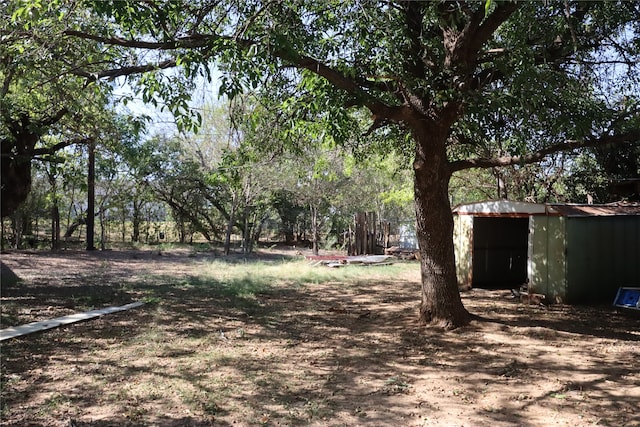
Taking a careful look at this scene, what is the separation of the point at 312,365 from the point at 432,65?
491 cm

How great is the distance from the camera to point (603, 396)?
4.81 meters

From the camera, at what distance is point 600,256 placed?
10.4 meters

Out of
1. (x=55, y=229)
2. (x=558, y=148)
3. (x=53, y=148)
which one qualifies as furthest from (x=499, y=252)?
(x=55, y=229)

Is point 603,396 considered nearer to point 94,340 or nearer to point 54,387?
point 54,387

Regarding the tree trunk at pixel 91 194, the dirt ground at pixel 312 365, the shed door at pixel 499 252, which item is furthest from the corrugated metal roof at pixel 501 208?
the tree trunk at pixel 91 194

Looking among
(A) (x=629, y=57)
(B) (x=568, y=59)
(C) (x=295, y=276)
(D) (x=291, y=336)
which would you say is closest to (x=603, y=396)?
(D) (x=291, y=336)

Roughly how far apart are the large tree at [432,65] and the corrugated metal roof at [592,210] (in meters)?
2.40

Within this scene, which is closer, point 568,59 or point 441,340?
point 441,340

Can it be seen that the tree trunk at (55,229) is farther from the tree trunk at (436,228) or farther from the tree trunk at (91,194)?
the tree trunk at (436,228)

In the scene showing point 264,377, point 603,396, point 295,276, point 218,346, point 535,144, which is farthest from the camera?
point 295,276

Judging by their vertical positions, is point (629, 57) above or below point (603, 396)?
above

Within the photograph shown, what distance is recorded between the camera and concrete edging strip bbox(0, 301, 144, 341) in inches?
274

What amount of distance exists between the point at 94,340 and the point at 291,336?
2829 millimetres

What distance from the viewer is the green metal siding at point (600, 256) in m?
10.0
